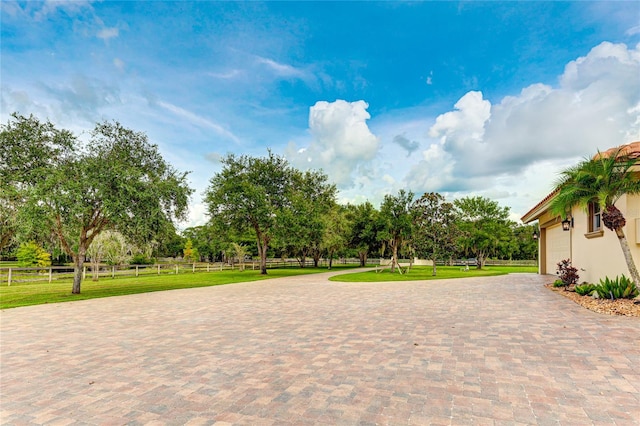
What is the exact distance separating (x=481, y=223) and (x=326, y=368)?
42504 mm

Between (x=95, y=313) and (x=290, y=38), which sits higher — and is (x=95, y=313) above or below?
below

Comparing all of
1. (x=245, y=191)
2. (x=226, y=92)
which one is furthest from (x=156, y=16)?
(x=245, y=191)

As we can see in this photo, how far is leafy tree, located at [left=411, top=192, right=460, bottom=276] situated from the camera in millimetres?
→ 23906

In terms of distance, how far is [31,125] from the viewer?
13.5 m

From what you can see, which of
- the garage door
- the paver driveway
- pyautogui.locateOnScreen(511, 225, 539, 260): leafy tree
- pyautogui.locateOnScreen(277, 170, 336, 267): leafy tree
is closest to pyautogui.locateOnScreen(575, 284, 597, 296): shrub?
the paver driveway

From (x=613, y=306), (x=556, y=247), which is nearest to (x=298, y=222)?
(x=556, y=247)

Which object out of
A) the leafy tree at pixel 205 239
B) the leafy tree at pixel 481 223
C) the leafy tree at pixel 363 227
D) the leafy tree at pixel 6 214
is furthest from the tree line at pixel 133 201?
the leafy tree at pixel 481 223

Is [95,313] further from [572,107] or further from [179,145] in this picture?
[572,107]

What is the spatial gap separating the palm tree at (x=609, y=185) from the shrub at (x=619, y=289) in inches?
16.1

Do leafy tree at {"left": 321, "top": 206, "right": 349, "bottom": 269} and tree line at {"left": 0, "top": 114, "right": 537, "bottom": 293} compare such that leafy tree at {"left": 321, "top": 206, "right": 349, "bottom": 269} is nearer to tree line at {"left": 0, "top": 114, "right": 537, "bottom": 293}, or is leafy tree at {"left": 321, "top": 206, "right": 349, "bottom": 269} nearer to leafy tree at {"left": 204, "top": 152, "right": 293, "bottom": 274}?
tree line at {"left": 0, "top": 114, "right": 537, "bottom": 293}

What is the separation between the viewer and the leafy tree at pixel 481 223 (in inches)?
1539

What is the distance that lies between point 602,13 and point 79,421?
661 inches

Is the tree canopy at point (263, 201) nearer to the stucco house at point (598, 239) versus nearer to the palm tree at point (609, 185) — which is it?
the stucco house at point (598, 239)

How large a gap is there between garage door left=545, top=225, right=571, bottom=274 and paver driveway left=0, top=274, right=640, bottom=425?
9.15m
